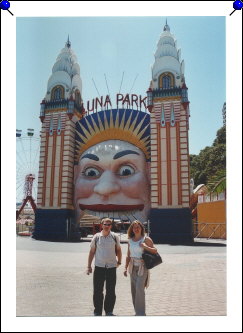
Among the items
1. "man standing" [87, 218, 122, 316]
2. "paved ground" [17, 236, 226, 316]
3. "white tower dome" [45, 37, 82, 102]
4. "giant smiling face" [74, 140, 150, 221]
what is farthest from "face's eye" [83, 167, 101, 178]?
"man standing" [87, 218, 122, 316]

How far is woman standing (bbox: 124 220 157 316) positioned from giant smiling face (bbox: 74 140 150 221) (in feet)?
40.9

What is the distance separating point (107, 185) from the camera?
55.7 ft

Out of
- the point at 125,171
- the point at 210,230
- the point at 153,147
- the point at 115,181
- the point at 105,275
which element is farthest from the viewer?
the point at 210,230

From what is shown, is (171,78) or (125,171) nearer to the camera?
(125,171)

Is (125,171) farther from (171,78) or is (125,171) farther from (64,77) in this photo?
(64,77)

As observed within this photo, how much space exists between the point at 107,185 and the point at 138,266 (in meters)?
12.6

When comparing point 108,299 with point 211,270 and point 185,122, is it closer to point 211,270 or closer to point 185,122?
point 211,270

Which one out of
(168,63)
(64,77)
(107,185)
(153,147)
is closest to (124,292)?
(107,185)

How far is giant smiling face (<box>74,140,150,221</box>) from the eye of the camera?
17.3 meters

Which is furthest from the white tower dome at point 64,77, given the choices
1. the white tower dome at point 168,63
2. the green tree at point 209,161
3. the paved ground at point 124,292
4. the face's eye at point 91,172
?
the paved ground at point 124,292

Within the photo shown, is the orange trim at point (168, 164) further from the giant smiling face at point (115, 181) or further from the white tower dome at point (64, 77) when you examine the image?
the white tower dome at point (64, 77)

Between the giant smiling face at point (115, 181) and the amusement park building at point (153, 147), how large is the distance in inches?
25.7

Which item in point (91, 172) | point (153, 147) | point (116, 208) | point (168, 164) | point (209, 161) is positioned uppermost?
point (209, 161)

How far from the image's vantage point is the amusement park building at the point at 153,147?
1692cm
